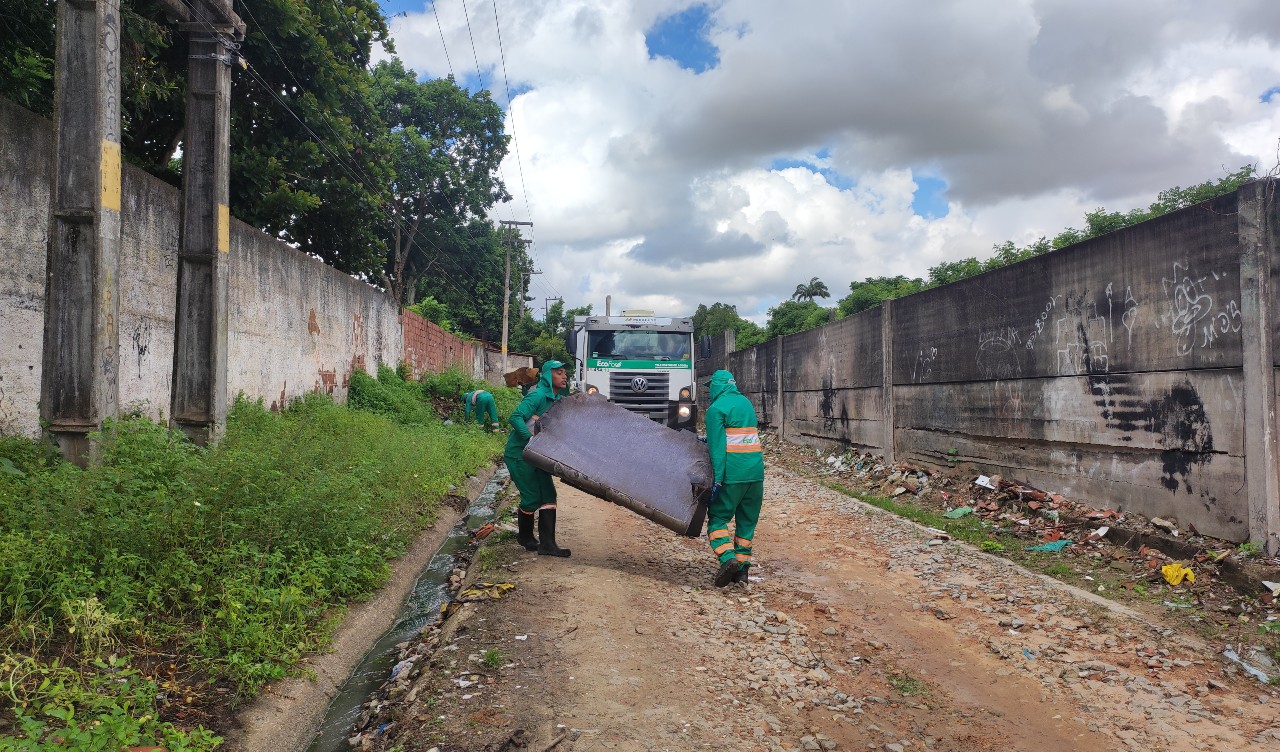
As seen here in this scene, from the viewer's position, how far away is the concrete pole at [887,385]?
10953 mm

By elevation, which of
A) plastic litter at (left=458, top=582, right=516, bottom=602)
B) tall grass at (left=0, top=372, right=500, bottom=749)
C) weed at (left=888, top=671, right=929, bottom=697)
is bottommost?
weed at (left=888, top=671, right=929, bottom=697)

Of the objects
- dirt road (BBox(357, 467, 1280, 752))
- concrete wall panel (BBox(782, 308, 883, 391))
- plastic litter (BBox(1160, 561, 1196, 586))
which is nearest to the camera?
dirt road (BBox(357, 467, 1280, 752))

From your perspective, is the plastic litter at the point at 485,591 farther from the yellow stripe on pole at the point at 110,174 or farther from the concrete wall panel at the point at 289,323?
the concrete wall panel at the point at 289,323

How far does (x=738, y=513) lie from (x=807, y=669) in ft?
5.85

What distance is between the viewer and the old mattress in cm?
591

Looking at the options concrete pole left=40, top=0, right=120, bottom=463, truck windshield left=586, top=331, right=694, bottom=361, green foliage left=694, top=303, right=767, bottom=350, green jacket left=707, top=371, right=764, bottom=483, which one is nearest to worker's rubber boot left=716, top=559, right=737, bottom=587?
green jacket left=707, top=371, right=764, bottom=483

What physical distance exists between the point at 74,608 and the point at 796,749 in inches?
133

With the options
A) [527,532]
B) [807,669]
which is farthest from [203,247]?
[807,669]

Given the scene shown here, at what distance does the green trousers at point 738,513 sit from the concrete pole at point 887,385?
560 cm

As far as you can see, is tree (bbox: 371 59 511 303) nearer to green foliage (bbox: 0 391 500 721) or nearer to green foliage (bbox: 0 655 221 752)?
green foliage (bbox: 0 391 500 721)

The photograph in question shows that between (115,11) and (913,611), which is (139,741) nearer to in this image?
(913,611)

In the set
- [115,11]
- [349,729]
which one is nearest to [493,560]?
[349,729]

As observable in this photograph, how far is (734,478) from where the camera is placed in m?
5.86

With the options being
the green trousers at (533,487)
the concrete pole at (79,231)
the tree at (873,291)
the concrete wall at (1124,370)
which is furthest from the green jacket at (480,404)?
the tree at (873,291)
